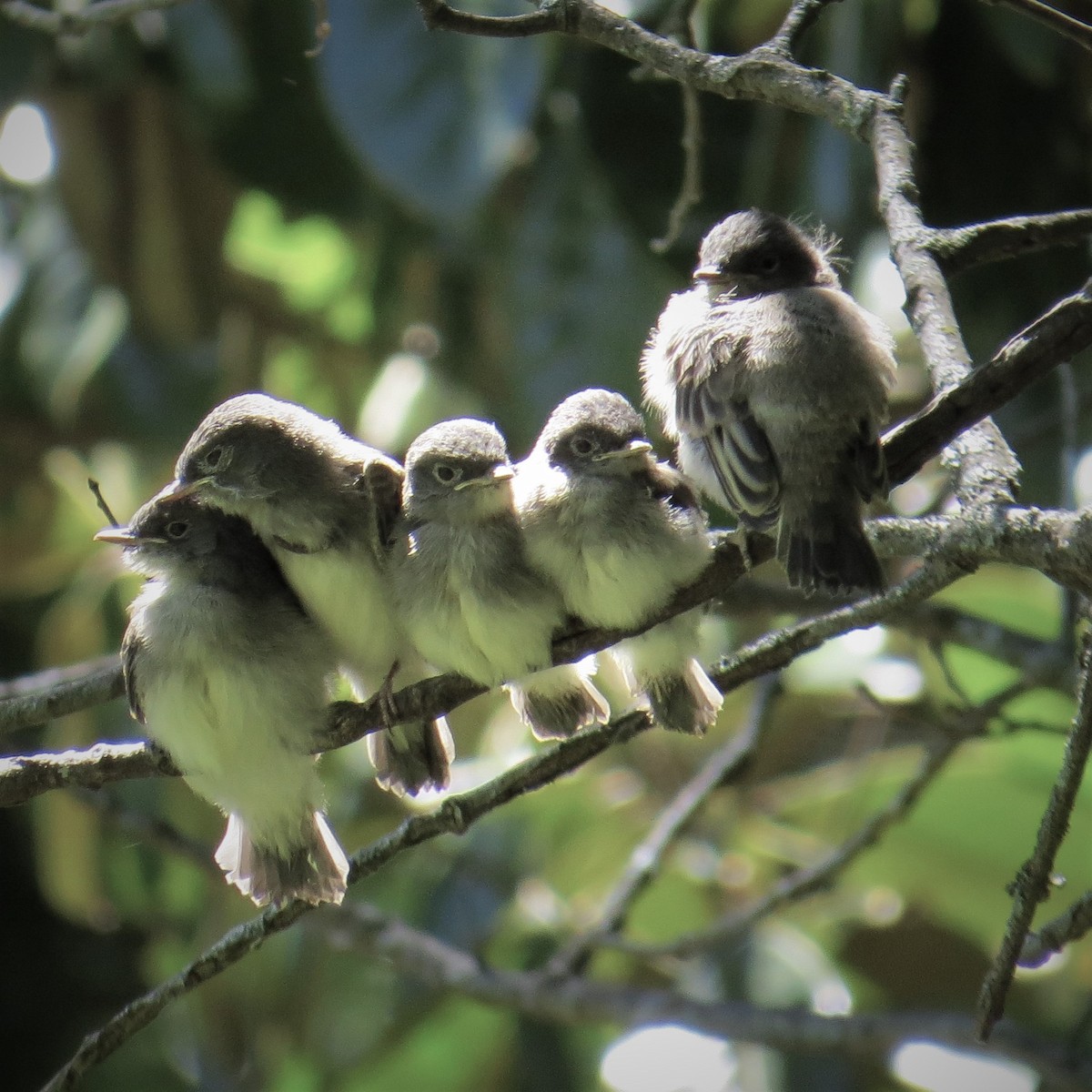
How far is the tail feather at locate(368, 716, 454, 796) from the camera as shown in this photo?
10.9ft

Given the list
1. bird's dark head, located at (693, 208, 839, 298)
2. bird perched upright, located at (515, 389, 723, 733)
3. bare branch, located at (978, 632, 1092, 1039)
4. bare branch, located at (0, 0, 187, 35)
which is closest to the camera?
bare branch, located at (978, 632, 1092, 1039)

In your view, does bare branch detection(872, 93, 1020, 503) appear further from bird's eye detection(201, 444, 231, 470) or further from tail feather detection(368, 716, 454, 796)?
bird's eye detection(201, 444, 231, 470)

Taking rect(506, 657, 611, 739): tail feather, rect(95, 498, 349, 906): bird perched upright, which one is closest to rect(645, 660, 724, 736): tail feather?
rect(506, 657, 611, 739): tail feather

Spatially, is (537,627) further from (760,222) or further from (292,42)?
(292,42)

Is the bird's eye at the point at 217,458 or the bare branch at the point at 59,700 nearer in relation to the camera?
the bare branch at the point at 59,700

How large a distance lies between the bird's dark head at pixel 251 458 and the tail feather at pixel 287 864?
2.38ft

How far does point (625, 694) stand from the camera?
5621 millimetres

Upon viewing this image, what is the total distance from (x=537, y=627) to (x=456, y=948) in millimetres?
2373

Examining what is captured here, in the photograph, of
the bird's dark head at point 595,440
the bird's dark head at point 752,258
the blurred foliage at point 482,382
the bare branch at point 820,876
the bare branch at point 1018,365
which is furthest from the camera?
the blurred foliage at point 482,382

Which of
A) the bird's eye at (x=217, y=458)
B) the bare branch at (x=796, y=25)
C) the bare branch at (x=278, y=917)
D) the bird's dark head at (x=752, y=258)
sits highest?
the bare branch at (x=796, y=25)

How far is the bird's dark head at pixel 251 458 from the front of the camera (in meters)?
3.26

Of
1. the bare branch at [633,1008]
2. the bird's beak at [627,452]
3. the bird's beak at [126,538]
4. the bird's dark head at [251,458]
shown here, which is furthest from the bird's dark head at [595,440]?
the bare branch at [633,1008]

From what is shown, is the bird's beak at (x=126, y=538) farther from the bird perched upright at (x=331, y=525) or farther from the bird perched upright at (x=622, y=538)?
the bird perched upright at (x=622, y=538)

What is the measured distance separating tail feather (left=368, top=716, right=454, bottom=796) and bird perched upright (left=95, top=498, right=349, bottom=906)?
142mm
